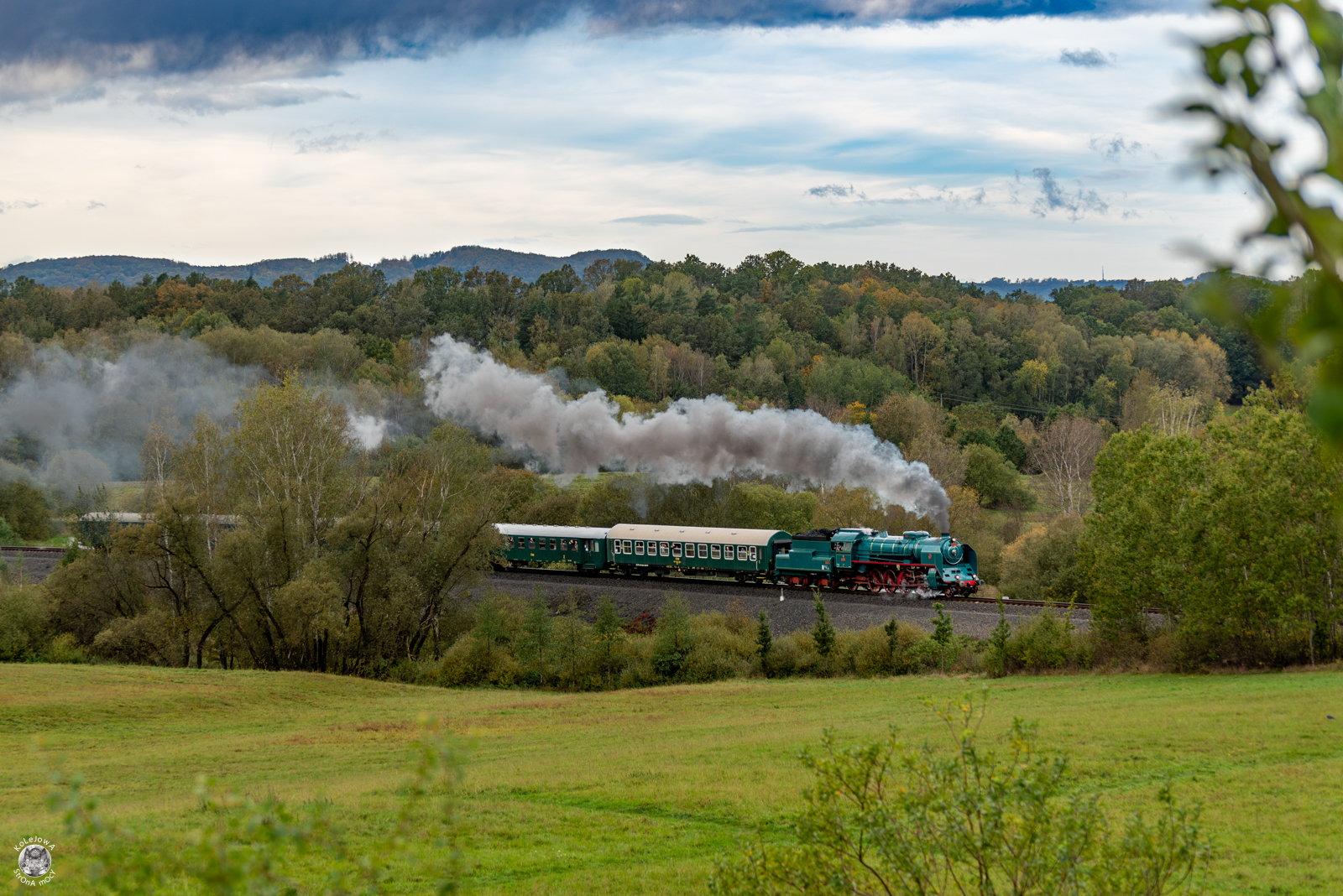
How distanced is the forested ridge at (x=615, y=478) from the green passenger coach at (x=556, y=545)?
11.8ft

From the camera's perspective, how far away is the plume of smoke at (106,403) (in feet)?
312

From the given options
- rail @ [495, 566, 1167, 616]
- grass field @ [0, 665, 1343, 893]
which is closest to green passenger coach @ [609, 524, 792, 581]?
rail @ [495, 566, 1167, 616]

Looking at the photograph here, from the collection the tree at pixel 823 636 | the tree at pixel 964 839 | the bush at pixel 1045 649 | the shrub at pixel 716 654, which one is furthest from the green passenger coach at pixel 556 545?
the tree at pixel 964 839

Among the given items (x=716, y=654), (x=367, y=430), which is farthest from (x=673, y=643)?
(x=367, y=430)

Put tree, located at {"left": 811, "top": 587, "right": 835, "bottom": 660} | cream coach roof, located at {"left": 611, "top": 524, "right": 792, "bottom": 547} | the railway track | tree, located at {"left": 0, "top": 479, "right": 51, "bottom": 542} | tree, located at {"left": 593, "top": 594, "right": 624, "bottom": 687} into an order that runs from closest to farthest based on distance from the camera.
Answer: tree, located at {"left": 811, "top": 587, "right": 835, "bottom": 660}, tree, located at {"left": 593, "top": 594, "right": 624, "bottom": 687}, the railway track, cream coach roof, located at {"left": 611, "top": 524, "right": 792, "bottom": 547}, tree, located at {"left": 0, "top": 479, "right": 51, "bottom": 542}

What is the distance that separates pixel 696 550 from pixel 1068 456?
55397 mm

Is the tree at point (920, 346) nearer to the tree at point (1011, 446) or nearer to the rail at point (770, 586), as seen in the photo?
the tree at point (1011, 446)

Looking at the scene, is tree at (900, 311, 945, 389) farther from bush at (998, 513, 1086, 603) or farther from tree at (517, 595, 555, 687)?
tree at (517, 595, 555, 687)

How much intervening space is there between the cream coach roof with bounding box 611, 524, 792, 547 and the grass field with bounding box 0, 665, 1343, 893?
15305mm

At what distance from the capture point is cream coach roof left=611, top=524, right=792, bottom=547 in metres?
57.3

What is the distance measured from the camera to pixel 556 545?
207 ft

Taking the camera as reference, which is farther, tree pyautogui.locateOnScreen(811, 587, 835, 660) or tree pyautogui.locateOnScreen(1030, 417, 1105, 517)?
tree pyautogui.locateOnScreen(1030, 417, 1105, 517)

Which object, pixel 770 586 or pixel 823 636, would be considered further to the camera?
pixel 770 586

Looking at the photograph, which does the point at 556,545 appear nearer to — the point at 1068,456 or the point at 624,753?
the point at 624,753
